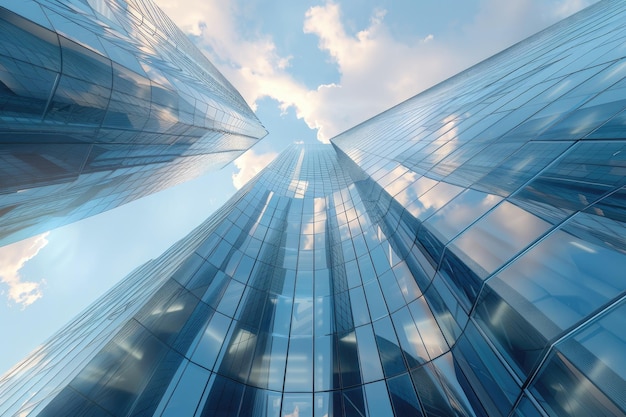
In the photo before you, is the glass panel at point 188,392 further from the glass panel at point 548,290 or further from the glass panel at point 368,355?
the glass panel at point 548,290

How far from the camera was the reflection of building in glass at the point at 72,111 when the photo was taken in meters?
7.20

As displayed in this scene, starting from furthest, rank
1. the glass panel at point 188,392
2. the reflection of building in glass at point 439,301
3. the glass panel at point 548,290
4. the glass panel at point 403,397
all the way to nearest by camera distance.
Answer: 1. the glass panel at point 188,392
2. the glass panel at point 403,397
3. the reflection of building in glass at point 439,301
4. the glass panel at point 548,290

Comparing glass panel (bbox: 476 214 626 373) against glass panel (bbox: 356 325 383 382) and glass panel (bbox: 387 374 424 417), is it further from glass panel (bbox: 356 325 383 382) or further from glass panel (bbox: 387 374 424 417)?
glass panel (bbox: 356 325 383 382)

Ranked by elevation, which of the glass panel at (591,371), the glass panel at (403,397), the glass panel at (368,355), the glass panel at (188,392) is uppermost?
the glass panel at (591,371)

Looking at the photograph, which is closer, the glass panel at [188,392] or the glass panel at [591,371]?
the glass panel at [591,371]

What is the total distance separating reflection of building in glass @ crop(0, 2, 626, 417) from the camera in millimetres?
5031

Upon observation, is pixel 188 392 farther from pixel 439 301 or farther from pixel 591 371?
pixel 591 371

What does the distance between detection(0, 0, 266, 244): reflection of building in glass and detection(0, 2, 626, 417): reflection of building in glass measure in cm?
671

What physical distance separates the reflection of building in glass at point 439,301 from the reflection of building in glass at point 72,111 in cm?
671

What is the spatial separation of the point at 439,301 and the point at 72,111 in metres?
15.1

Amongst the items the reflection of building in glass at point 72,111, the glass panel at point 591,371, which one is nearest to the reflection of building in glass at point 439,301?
the glass panel at point 591,371

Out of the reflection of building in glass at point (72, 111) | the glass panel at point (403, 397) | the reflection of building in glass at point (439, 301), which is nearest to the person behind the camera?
the reflection of building in glass at point (439, 301)

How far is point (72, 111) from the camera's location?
9305 millimetres

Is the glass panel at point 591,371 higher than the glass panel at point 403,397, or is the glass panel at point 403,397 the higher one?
the glass panel at point 591,371
